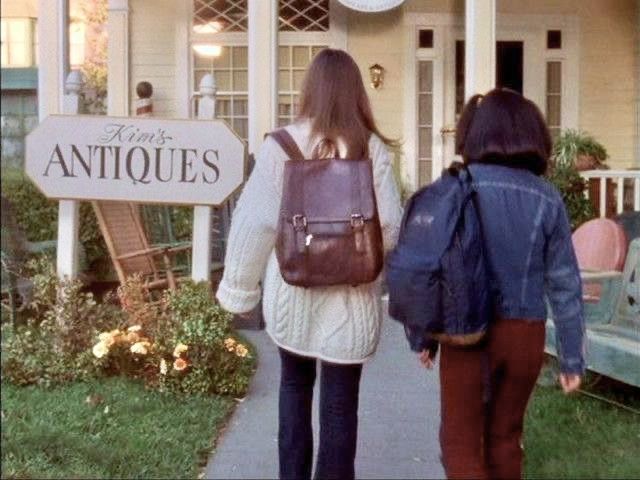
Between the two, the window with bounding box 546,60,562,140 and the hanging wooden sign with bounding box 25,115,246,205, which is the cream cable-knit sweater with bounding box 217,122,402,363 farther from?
the window with bounding box 546,60,562,140

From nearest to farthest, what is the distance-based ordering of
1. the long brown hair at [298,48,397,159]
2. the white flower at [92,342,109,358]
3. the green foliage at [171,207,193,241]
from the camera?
the long brown hair at [298,48,397,159], the white flower at [92,342,109,358], the green foliage at [171,207,193,241]

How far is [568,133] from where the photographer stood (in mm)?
11227

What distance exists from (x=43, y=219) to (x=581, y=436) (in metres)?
5.35

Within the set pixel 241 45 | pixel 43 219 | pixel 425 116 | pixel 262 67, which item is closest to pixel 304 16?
pixel 241 45

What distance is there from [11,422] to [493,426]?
8.67 feet

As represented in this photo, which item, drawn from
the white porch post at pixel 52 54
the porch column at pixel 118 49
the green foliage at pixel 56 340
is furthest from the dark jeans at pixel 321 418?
the porch column at pixel 118 49

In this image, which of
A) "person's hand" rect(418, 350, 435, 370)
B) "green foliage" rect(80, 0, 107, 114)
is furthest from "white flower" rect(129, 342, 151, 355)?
"green foliage" rect(80, 0, 107, 114)

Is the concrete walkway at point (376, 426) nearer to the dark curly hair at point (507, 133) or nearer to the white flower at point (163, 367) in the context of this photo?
the white flower at point (163, 367)

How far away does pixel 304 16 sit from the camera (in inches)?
466

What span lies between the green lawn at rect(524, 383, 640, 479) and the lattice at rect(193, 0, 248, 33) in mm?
6303

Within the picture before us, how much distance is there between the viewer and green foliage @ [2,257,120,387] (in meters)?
6.56

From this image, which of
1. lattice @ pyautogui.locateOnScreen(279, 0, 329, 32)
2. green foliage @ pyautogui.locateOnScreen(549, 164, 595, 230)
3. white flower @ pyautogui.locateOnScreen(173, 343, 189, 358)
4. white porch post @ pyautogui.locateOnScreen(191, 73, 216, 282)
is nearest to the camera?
white flower @ pyautogui.locateOnScreen(173, 343, 189, 358)

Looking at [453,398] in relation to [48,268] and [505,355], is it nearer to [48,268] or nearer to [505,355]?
[505,355]

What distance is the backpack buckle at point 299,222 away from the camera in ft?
Result: 13.4
